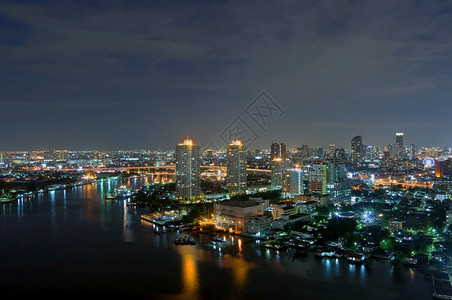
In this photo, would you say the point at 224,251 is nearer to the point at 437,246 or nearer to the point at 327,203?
the point at 437,246

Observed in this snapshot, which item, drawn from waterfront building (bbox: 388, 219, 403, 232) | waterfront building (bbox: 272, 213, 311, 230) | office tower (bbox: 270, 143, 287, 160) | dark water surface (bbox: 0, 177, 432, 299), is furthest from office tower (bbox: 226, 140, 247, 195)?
waterfront building (bbox: 388, 219, 403, 232)

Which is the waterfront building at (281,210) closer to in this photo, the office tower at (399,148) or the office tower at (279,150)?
the office tower at (279,150)

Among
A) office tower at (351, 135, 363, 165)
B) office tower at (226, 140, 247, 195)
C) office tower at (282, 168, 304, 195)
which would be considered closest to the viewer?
office tower at (282, 168, 304, 195)

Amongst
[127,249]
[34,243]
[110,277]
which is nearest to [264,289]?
[110,277]

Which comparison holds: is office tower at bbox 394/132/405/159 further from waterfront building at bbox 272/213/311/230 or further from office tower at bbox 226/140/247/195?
waterfront building at bbox 272/213/311/230

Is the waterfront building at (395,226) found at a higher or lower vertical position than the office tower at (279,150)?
lower

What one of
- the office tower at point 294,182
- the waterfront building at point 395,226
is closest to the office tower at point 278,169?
the office tower at point 294,182
